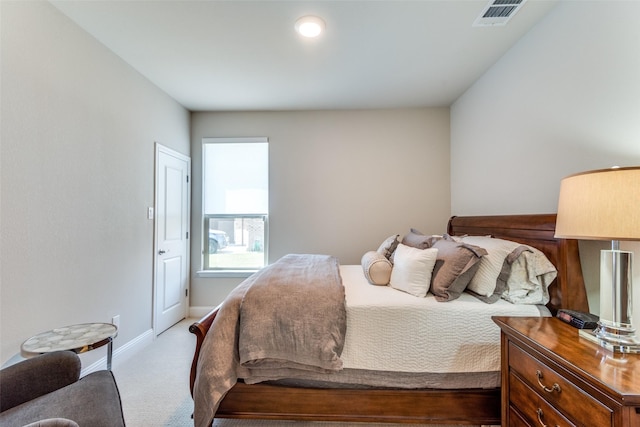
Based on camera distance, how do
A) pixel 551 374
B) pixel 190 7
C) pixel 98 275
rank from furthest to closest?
pixel 98 275 → pixel 190 7 → pixel 551 374

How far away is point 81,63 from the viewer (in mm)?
2014

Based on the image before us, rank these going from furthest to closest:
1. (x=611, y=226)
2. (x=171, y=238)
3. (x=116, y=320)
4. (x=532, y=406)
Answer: (x=171, y=238) → (x=116, y=320) → (x=532, y=406) → (x=611, y=226)

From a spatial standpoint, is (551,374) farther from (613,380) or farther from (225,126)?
(225,126)

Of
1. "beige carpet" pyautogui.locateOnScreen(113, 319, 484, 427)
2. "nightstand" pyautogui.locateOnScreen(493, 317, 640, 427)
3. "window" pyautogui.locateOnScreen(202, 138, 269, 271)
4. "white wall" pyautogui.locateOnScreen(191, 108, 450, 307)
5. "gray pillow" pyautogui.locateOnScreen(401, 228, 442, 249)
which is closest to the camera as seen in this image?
"nightstand" pyautogui.locateOnScreen(493, 317, 640, 427)

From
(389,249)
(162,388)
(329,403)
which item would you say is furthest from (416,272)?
(162,388)

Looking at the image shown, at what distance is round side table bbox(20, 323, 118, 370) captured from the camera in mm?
1378

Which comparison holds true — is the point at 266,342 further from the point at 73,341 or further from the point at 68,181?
the point at 68,181

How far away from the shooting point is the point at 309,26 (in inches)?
76.2

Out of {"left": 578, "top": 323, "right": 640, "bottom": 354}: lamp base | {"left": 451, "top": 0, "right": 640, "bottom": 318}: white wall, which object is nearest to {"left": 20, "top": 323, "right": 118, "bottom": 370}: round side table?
{"left": 578, "top": 323, "right": 640, "bottom": 354}: lamp base

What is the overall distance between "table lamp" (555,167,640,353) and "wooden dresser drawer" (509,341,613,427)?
0.79 feet

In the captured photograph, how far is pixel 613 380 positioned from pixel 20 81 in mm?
3167

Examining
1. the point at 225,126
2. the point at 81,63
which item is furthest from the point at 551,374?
the point at 225,126

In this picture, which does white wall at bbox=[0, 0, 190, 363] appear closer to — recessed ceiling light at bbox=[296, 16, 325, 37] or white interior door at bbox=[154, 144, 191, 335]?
white interior door at bbox=[154, 144, 191, 335]

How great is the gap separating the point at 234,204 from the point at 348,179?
1.60 m
